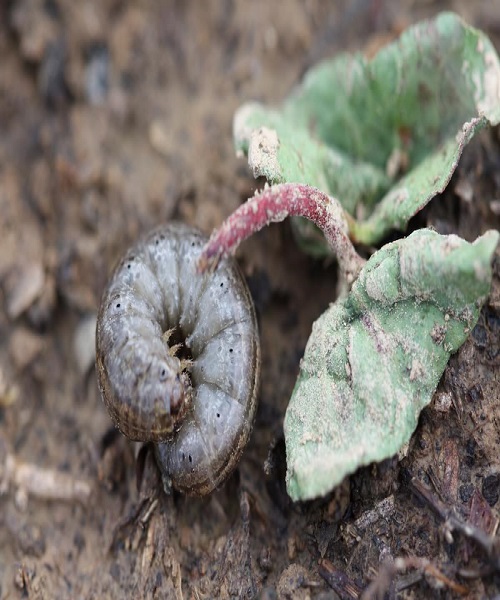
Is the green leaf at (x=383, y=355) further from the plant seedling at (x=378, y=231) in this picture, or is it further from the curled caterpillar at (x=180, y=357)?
the curled caterpillar at (x=180, y=357)

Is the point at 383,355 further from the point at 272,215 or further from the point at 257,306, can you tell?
the point at 257,306

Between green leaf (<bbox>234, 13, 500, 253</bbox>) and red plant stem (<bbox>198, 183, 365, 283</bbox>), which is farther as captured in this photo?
green leaf (<bbox>234, 13, 500, 253</bbox>)

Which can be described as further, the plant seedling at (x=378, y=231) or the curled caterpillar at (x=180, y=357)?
the curled caterpillar at (x=180, y=357)

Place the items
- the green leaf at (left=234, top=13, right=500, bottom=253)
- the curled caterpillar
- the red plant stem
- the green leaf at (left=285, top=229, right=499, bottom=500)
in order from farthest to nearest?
1. the green leaf at (left=234, top=13, right=500, bottom=253)
2. the curled caterpillar
3. the red plant stem
4. the green leaf at (left=285, top=229, right=499, bottom=500)

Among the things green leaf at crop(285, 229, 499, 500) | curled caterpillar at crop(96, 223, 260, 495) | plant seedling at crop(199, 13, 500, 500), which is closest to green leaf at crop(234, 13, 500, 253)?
plant seedling at crop(199, 13, 500, 500)

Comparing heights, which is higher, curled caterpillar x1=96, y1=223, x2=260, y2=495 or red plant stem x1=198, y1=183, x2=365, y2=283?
red plant stem x1=198, y1=183, x2=365, y2=283

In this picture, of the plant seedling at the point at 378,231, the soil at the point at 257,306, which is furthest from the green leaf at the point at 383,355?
the soil at the point at 257,306

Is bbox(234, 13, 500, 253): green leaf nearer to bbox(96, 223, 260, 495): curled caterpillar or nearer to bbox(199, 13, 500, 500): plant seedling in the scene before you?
bbox(199, 13, 500, 500): plant seedling

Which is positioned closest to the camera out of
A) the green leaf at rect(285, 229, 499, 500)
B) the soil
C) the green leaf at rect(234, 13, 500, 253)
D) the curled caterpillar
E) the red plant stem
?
the green leaf at rect(285, 229, 499, 500)
